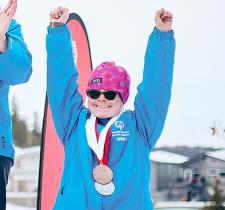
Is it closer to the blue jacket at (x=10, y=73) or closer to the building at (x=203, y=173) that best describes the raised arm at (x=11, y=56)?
the blue jacket at (x=10, y=73)

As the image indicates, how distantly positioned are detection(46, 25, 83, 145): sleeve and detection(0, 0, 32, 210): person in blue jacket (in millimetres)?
63

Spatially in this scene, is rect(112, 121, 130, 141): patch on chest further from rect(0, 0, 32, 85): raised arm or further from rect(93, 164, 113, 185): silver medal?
rect(0, 0, 32, 85): raised arm

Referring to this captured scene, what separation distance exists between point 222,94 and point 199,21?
1.82 ft

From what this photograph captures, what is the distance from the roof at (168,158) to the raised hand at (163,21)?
2.00 metres

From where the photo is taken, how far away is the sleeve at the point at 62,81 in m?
1.44

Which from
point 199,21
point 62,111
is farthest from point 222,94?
point 62,111

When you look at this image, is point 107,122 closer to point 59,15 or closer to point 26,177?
point 59,15

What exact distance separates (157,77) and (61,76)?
9.7 inches

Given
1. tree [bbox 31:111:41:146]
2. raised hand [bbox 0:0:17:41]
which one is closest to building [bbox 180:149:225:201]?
tree [bbox 31:111:41:146]

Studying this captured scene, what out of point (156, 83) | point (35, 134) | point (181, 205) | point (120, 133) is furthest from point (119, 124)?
point (35, 134)

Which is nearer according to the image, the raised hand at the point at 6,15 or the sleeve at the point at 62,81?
the raised hand at the point at 6,15

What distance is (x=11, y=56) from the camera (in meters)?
1.33

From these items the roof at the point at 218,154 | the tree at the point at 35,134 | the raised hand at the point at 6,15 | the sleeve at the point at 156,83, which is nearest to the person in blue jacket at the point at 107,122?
the sleeve at the point at 156,83

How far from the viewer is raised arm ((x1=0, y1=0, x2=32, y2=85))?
1.33m
